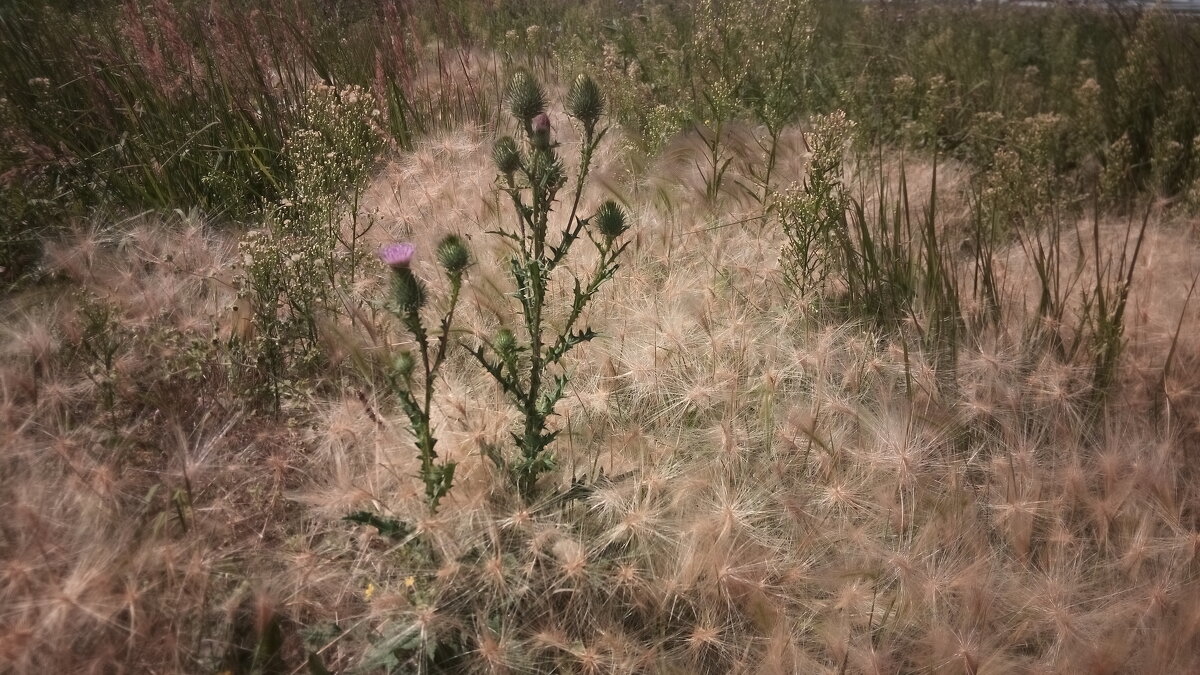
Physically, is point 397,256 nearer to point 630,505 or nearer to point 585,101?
point 585,101

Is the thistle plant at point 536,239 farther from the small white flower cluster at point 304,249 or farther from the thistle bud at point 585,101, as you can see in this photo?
the small white flower cluster at point 304,249

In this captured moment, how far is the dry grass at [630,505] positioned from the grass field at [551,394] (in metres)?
0.01

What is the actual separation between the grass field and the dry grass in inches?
0.4

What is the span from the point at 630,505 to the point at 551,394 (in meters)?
0.38

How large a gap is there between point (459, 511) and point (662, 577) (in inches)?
20.7

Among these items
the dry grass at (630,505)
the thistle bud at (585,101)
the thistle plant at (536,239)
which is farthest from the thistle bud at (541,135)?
the dry grass at (630,505)

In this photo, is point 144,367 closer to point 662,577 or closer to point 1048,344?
point 662,577

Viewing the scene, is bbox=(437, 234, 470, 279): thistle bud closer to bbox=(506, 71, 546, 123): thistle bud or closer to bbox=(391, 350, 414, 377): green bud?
bbox=(391, 350, 414, 377): green bud

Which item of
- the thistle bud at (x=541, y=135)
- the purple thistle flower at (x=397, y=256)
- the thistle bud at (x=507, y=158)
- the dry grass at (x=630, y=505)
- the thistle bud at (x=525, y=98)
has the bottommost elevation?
the dry grass at (x=630, y=505)

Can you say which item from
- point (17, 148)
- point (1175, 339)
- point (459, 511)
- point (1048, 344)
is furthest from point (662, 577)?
point (17, 148)

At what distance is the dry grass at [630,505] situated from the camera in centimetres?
190

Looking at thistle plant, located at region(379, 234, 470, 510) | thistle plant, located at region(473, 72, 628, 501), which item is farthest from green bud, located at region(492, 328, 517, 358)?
thistle plant, located at region(379, 234, 470, 510)

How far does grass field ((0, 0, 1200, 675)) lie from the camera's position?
6.37 ft

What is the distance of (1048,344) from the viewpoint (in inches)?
118
